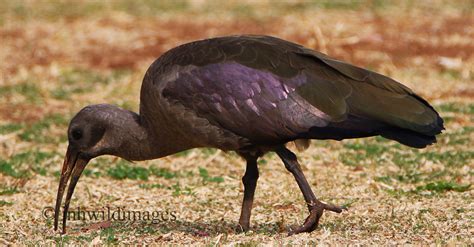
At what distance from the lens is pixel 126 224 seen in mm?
7910

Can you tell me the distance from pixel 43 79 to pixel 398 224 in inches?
336

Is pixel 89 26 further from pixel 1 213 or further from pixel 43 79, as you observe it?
pixel 1 213

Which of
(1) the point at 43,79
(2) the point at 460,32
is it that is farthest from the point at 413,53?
(1) the point at 43,79

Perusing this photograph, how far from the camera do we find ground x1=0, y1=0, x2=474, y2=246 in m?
7.70

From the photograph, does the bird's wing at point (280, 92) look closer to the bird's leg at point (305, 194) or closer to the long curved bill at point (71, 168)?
the bird's leg at point (305, 194)

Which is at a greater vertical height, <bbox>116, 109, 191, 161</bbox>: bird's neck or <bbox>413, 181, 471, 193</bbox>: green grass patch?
<bbox>413, 181, 471, 193</bbox>: green grass patch

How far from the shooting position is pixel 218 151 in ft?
35.3

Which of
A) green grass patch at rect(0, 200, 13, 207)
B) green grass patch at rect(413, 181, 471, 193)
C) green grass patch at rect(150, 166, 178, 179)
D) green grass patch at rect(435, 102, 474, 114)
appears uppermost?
green grass patch at rect(435, 102, 474, 114)

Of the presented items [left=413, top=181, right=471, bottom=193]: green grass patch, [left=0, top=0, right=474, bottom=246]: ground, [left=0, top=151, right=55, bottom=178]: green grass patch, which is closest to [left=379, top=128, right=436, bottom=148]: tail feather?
[left=0, top=0, right=474, bottom=246]: ground

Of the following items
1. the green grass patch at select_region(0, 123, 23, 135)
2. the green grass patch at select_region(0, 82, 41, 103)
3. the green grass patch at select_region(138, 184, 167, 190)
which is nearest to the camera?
the green grass patch at select_region(138, 184, 167, 190)

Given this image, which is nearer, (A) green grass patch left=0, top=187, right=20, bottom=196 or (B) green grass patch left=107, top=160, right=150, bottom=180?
(A) green grass patch left=0, top=187, right=20, bottom=196

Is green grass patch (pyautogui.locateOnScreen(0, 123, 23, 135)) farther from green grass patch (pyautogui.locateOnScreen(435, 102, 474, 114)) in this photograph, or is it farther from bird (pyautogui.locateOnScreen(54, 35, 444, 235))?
green grass patch (pyautogui.locateOnScreen(435, 102, 474, 114))

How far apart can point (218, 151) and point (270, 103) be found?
3829 millimetres

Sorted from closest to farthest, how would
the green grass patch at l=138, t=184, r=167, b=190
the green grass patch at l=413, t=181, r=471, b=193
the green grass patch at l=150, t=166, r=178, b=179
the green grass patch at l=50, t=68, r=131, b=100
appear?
the green grass patch at l=413, t=181, r=471, b=193, the green grass patch at l=138, t=184, r=167, b=190, the green grass patch at l=150, t=166, r=178, b=179, the green grass patch at l=50, t=68, r=131, b=100
